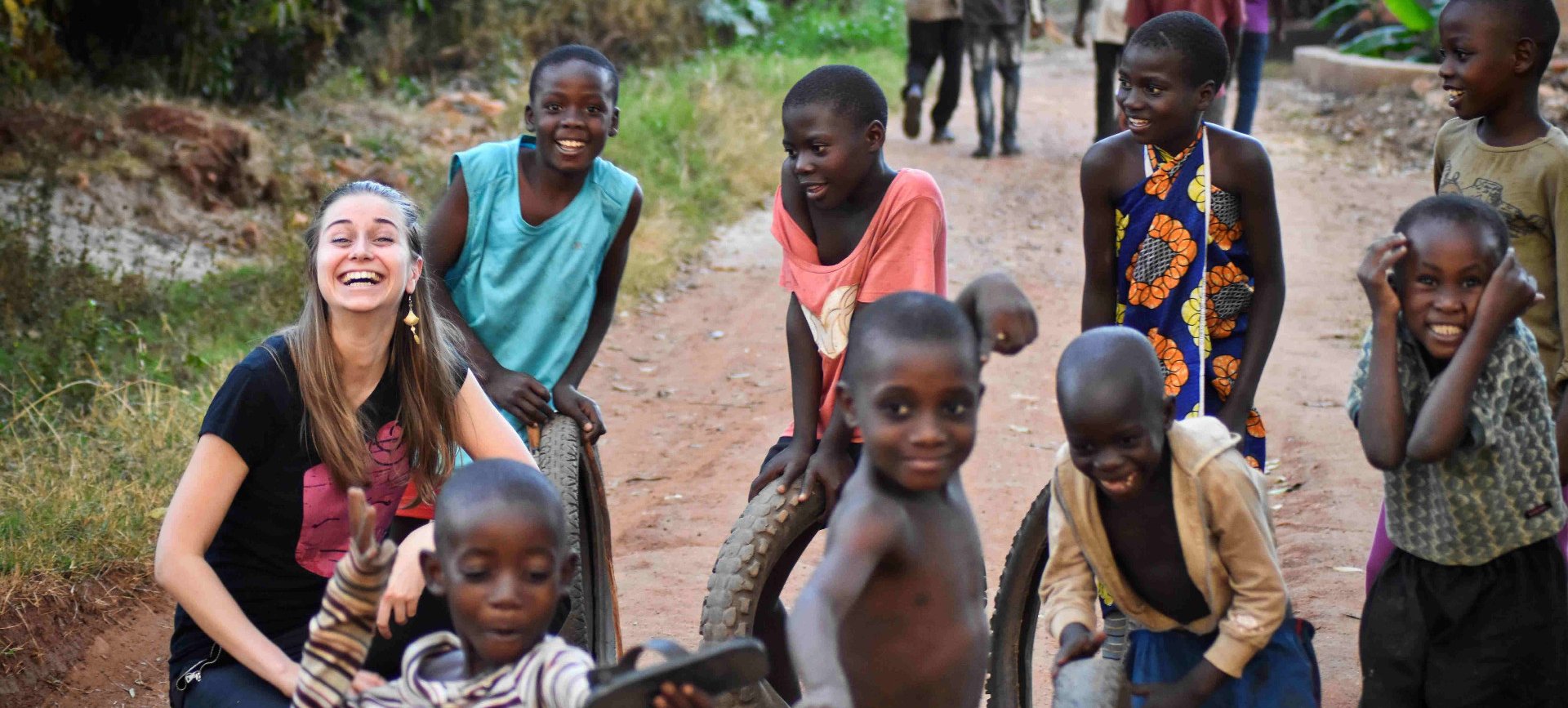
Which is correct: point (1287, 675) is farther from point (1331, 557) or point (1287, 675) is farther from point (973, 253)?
point (973, 253)

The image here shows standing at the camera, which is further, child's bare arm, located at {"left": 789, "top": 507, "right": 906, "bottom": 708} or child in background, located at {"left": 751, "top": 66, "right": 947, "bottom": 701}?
child in background, located at {"left": 751, "top": 66, "right": 947, "bottom": 701}

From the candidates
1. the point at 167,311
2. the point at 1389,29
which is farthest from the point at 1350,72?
the point at 167,311

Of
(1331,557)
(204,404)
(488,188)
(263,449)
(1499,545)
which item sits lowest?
(1331,557)

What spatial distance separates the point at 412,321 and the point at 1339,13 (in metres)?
15.4

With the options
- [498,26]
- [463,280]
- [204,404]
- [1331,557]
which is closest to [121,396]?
[204,404]

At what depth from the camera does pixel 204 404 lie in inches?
221

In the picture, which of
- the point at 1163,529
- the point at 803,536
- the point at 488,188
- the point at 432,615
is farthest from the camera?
the point at 488,188

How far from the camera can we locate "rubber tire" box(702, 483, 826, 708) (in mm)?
3264

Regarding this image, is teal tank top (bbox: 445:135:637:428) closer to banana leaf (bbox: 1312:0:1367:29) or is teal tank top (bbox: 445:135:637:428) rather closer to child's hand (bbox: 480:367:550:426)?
child's hand (bbox: 480:367:550:426)

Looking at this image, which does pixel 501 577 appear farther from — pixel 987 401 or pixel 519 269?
pixel 987 401

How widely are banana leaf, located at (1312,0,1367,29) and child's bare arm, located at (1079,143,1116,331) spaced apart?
13.4m

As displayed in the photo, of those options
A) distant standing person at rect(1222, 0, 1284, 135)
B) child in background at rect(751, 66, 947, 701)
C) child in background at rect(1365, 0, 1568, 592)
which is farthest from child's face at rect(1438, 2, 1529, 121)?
distant standing person at rect(1222, 0, 1284, 135)

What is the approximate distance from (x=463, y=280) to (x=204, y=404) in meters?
2.02

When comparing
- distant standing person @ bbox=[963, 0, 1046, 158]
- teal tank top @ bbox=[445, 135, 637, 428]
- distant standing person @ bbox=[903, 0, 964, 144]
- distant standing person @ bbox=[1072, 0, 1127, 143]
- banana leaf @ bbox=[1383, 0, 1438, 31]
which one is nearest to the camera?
teal tank top @ bbox=[445, 135, 637, 428]
